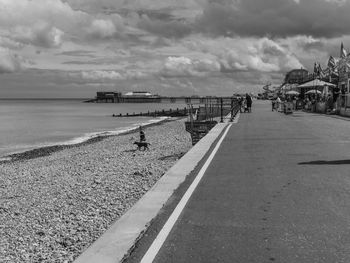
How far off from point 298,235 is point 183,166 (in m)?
5.67

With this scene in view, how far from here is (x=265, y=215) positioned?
676 centimetres

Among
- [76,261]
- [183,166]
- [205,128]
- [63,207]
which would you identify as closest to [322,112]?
[205,128]

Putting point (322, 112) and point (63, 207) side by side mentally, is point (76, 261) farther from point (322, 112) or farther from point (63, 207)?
point (322, 112)

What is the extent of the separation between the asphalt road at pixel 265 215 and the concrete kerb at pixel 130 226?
0.48ft

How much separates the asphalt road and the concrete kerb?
0.15 m

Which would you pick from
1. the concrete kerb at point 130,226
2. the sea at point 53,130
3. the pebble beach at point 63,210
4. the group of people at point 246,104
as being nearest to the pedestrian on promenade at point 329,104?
the group of people at point 246,104

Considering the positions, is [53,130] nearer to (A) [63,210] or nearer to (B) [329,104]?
(B) [329,104]

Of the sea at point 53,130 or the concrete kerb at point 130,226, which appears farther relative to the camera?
the sea at point 53,130

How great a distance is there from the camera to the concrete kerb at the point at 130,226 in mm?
5160

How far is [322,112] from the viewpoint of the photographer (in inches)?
1583

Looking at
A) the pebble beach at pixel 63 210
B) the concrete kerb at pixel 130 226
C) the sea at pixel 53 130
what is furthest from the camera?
the sea at pixel 53 130

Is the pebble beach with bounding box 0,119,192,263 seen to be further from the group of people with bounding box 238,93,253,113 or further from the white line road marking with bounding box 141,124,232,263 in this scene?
the group of people with bounding box 238,93,253,113

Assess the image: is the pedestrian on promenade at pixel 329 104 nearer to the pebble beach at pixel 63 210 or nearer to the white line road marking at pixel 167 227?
the pebble beach at pixel 63 210

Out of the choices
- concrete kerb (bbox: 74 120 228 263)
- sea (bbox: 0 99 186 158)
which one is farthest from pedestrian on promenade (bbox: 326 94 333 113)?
concrete kerb (bbox: 74 120 228 263)
